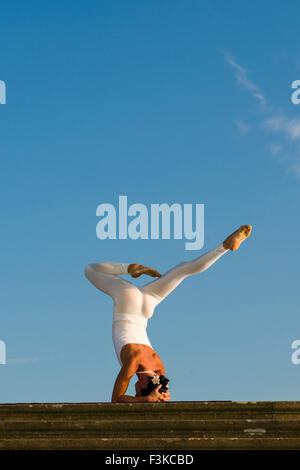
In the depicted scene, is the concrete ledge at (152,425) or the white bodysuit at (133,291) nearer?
the concrete ledge at (152,425)

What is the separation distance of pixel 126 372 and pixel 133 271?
63.3 inches

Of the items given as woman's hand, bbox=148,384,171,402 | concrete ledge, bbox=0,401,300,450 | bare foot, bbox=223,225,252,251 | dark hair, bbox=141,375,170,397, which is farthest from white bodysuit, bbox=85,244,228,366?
concrete ledge, bbox=0,401,300,450

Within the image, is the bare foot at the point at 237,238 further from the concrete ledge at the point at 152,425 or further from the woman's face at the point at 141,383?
the concrete ledge at the point at 152,425

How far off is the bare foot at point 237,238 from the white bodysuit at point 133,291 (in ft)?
0.35

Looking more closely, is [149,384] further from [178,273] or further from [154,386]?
[178,273]

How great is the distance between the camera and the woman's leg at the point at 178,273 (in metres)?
9.98

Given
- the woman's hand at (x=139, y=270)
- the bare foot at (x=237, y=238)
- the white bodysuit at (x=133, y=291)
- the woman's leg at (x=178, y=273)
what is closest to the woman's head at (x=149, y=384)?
the white bodysuit at (x=133, y=291)

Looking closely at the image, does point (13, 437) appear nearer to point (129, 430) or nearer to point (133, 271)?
point (129, 430)

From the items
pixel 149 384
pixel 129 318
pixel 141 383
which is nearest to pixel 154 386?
pixel 149 384

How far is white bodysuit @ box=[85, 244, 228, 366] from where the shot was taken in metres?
9.71

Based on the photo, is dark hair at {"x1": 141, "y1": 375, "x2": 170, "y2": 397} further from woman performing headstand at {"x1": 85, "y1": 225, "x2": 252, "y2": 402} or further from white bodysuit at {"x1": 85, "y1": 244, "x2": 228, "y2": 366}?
white bodysuit at {"x1": 85, "y1": 244, "x2": 228, "y2": 366}

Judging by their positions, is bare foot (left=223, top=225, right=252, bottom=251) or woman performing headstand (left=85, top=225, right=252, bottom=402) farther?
bare foot (left=223, top=225, right=252, bottom=251)

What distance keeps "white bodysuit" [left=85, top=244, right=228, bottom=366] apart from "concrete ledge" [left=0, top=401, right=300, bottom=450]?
2881 mm
